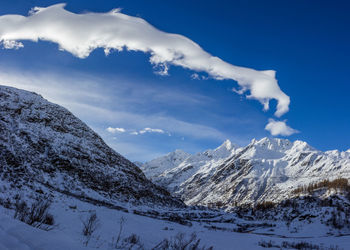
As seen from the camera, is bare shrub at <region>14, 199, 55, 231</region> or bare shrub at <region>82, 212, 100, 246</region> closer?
bare shrub at <region>14, 199, 55, 231</region>

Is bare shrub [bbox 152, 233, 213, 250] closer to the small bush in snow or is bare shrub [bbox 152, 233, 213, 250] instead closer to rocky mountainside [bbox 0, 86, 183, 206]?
the small bush in snow

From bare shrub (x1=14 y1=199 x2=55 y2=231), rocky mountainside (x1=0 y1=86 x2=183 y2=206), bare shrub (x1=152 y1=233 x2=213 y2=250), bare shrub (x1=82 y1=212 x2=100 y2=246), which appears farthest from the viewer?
rocky mountainside (x1=0 y1=86 x2=183 y2=206)

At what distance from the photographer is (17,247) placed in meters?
4.12

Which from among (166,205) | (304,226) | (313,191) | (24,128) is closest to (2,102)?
(24,128)

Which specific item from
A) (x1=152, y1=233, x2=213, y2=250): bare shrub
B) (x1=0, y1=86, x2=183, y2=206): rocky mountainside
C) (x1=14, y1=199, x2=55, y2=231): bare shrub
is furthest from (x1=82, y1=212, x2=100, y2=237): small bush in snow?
(x1=0, y1=86, x2=183, y2=206): rocky mountainside

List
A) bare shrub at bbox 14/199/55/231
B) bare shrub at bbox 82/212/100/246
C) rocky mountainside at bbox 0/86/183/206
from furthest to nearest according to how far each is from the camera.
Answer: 1. rocky mountainside at bbox 0/86/183/206
2. bare shrub at bbox 82/212/100/246
3. bare shrub at bbox 14/199/55/231

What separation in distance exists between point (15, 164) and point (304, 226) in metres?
47.2

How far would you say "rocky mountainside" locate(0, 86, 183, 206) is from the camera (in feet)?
152

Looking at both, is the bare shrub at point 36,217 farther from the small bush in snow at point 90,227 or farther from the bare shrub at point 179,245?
the bare shrub at point 179,245

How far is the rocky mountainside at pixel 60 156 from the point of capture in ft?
152

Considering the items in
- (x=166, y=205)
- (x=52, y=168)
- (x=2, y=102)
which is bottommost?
(x=166, y=205)

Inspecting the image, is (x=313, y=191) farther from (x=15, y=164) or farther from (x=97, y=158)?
(x=15, y=164)

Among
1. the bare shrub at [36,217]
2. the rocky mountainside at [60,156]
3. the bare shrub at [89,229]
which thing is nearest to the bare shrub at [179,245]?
the bare shrub at [89,229]

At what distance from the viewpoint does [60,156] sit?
5631 cm
